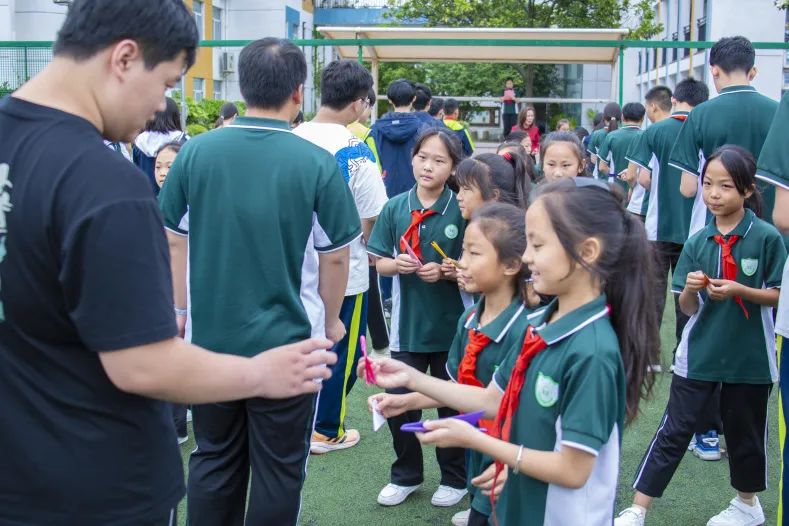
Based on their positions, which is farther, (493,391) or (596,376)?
(493,391)

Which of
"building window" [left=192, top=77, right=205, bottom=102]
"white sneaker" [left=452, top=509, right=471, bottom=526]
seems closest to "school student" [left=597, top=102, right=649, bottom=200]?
"white sneaker" [left=452, top=509, right=471, bottom=526]

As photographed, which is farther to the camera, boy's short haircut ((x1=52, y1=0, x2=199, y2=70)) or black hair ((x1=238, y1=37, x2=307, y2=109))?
black hair ((x1=238, y1=37, x2=307, y2=109))

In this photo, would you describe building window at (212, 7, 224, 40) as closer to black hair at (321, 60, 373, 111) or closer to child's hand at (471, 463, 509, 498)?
black hair at (321, 60, 373, 111)

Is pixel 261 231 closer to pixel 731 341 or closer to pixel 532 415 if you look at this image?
pixel 532 415

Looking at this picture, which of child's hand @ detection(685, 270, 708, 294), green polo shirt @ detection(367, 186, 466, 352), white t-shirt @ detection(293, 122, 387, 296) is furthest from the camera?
white t-shirt @ detection(293, 122, 387, 296)

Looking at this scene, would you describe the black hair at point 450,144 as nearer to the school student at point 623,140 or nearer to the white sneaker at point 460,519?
the white sneaker at point 460,519

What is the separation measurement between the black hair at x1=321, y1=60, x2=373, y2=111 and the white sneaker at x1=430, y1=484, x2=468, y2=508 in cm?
188

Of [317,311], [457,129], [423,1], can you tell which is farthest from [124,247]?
[423,1]

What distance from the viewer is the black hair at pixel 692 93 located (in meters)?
5.87

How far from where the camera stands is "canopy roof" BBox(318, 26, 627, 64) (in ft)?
31.3

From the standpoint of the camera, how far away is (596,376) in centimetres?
198

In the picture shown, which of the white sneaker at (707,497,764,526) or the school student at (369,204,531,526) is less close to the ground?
the school student at (369,204,531,526)

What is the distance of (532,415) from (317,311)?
110 cm

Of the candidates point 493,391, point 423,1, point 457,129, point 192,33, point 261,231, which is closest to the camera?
point 192,33
